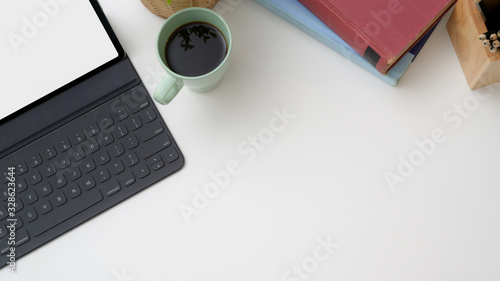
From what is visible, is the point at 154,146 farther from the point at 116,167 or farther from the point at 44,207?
the point at 44,207

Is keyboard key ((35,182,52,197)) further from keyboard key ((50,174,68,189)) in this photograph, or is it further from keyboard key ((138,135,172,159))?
keyboard key ((138,135,172,159))

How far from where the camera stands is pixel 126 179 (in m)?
0.69

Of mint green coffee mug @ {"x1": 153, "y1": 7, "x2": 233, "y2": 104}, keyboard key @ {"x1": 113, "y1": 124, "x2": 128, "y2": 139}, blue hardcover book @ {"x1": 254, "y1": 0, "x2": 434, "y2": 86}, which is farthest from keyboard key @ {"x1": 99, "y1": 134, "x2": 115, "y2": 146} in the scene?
blue hardcover book @ {"x1": 254, "y1": 0, "x2": 434, "y2": 86}

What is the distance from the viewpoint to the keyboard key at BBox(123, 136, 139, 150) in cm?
69

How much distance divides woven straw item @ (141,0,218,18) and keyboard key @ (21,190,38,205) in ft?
1.04

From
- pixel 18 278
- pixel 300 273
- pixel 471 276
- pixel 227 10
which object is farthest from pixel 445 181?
pixel 18 278

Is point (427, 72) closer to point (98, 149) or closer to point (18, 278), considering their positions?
point (98, 149)

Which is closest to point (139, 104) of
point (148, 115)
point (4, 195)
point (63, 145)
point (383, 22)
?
point (148, 115)

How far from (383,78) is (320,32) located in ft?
0.38

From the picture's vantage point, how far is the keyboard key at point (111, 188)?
69cm

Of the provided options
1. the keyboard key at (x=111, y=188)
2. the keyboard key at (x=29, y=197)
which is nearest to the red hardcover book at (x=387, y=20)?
the keyboard key at (x=111, y=188)

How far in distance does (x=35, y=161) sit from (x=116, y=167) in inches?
4.7

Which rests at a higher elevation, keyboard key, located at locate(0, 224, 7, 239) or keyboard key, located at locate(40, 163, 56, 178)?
keyboard key, located at locate(40, 163, 56, 178)

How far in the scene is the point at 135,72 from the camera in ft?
2.33
